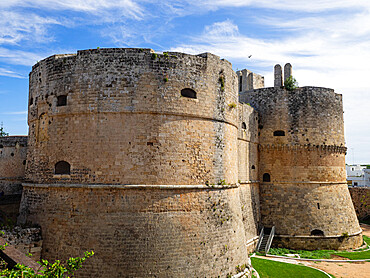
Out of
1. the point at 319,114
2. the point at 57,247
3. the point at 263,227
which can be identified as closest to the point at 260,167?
the point at 263,227

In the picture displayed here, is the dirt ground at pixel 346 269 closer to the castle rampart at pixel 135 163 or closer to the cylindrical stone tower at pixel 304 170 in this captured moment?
the cylindrical stone tower at pixel 304 170

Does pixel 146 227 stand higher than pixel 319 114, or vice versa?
pixel 319 114

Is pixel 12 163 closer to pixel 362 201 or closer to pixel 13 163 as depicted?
pixel 13 163

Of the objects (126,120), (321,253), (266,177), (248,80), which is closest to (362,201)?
(321,253)

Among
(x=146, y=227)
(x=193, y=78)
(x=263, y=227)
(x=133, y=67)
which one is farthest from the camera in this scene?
(x=263, y=227)

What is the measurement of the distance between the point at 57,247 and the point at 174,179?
Result: 5320 mm

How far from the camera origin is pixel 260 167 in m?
23.2

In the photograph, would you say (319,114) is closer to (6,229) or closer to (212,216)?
(212,216)

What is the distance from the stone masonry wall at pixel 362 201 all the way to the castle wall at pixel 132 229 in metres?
26.4

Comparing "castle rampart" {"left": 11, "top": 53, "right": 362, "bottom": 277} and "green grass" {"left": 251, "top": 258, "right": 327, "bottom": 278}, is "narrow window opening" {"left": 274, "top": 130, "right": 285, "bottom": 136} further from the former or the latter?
"green grass" {"left": 251, "top": 258, "right": 327, "bottom": 278}

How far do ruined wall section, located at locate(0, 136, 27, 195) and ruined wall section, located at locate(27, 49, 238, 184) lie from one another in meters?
9.21

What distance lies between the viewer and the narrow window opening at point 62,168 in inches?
510

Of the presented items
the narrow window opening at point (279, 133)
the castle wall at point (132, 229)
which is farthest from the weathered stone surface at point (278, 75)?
the castle wall at point (132, 229)

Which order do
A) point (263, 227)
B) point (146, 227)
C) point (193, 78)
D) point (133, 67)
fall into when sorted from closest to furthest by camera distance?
point (146, 227) < point (133, 67) < point (193, 78) < point (263, 227)
